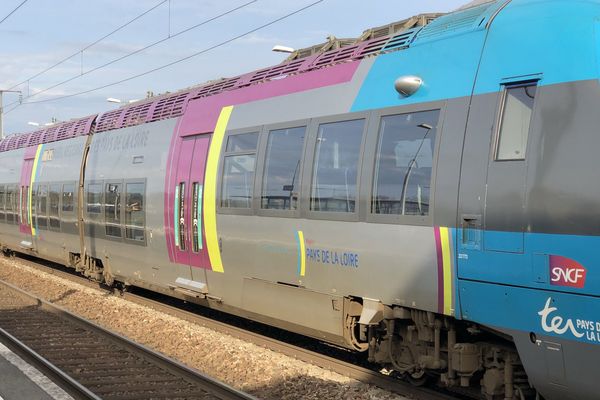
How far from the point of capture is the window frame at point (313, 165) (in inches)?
216

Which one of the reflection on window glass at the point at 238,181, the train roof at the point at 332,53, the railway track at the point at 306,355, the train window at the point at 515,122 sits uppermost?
the train roof at the point at 332,53

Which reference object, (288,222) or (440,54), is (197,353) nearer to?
(288,222)

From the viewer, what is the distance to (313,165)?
608cm

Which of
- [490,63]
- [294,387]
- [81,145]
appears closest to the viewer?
[490,63]

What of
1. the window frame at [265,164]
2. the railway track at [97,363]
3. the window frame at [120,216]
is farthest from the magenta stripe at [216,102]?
the window frame at [120,216]

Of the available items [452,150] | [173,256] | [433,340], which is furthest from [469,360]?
[173,256]

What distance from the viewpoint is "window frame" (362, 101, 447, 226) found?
4.76 meters

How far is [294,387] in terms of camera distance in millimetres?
5824

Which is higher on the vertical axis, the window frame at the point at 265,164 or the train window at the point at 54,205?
the window frame at the point at 265,164

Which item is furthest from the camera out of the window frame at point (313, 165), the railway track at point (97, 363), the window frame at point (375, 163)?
the railway track at point (97, 363)

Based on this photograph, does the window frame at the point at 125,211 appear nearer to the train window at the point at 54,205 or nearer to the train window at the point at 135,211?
the train window at the point at 135,211

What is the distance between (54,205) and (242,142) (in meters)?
8.09

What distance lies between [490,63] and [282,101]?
2.80 meters

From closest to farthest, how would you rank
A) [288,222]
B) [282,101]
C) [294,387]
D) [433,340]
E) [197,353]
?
1. [433,340]
2. [294,387]
3. [288,222]
4. [282,101]
5. [197,353]
